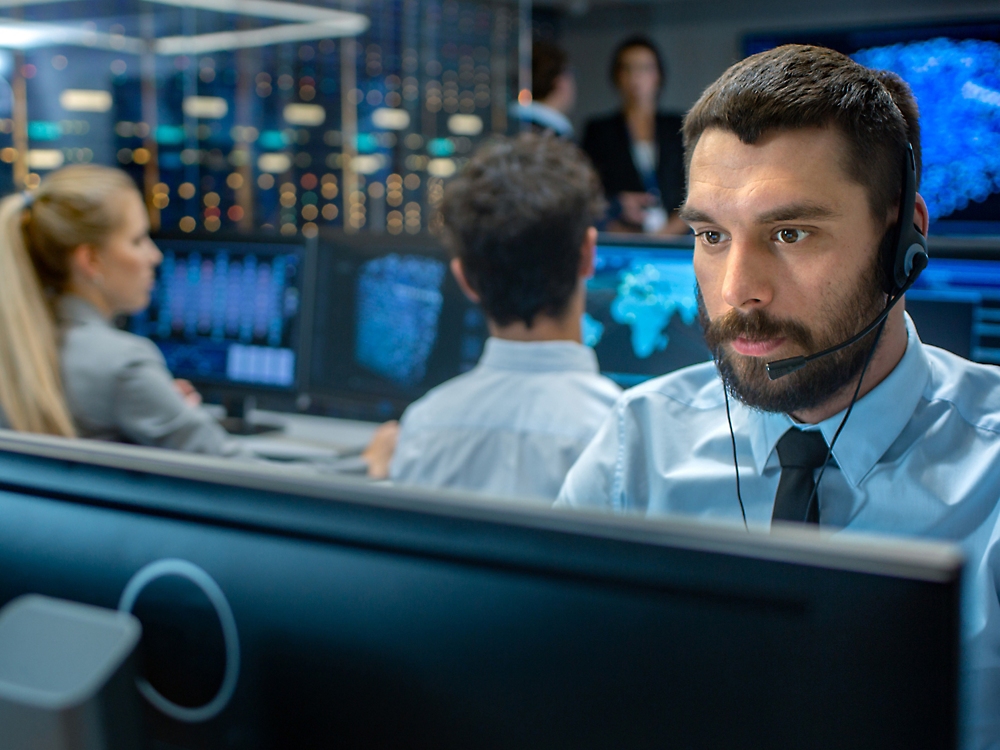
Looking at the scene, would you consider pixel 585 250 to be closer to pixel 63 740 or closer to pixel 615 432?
pixel 615 432

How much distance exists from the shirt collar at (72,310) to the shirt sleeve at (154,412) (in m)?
0.16

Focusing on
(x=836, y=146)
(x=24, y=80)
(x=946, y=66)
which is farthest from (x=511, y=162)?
(x=946, y=66)

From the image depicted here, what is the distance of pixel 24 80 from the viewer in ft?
14.1

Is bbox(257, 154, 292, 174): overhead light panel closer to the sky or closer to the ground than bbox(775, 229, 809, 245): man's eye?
closer to the sky

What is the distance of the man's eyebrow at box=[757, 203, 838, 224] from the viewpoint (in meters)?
0.85

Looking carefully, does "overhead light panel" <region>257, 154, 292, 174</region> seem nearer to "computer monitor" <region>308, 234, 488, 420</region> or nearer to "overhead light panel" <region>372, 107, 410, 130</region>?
"overhead light panel" <region>372, 107, 410, 130</region>

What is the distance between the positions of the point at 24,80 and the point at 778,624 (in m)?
4.75

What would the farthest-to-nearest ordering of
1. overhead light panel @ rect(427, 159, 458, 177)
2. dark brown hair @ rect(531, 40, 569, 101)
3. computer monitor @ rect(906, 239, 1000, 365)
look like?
overhead light panel @ rect(427, 159, 458, 177) < dark brown hair @ rect(531, 40, 569, 101) < computer monitor @ rect(906, 239, 1000, 365)

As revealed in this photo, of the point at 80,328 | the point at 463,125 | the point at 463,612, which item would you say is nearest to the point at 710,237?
the point at 463,612

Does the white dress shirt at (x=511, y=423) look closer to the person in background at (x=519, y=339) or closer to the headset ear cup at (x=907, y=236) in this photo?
the person in background at (x=519, y=339)

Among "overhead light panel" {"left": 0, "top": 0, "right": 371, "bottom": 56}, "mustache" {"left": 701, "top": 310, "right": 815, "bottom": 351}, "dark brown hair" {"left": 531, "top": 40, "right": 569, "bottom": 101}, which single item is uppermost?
"overhead light panel" {"left": 0, "top": 0, "right": 371, "bottom": 56}

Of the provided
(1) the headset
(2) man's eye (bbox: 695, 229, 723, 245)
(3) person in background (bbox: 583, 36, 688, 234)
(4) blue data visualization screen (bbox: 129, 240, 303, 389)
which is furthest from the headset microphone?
(3) person in background (bbox: 583, 36, 688, 234)

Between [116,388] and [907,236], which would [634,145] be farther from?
[907,236]

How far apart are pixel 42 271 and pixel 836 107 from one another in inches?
69.4
